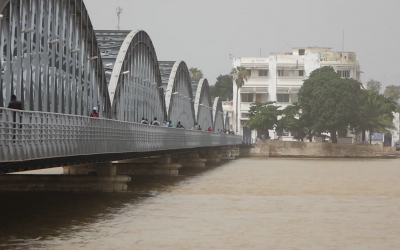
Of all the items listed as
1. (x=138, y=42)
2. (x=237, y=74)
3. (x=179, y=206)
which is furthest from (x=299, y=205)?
(x=237, y=74)

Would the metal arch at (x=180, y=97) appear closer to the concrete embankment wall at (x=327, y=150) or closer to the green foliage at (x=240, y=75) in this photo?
the concrete embankment wall at (x=327, y=150)

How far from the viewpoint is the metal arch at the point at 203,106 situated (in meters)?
136

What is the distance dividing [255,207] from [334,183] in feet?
79.9

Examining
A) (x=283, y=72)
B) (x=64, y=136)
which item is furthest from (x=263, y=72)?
(x=64, y=136)

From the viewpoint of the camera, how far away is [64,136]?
3741 centimetres

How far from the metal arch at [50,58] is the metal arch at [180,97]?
1397 inches

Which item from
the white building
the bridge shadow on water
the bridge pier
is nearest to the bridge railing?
the bridge shadow on water

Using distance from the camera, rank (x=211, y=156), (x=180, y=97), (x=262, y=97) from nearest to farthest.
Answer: (x=180, y=97)
(x=211, y=156)
(x=262, y=97)

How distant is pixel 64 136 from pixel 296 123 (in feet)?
382

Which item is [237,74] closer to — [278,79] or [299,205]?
[278,79]

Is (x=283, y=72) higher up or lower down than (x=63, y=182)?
higher up

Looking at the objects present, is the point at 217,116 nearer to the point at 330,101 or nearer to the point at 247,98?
the point at 247,98

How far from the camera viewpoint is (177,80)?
114188 mm

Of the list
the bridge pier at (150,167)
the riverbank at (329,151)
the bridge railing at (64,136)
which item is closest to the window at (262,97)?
the riverbank at (329,151)
